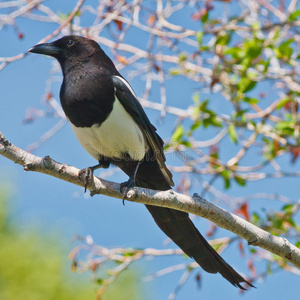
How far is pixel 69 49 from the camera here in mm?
4324

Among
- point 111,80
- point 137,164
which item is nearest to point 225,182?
point 137,164

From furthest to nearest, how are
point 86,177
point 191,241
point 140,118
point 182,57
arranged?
point 182,57, point 140,118, point 191,241, point 86,177

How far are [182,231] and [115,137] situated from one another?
2.81ft

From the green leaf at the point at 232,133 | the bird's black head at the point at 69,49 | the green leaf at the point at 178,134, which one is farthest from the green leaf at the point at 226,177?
the bird's black head at the point at 69,49

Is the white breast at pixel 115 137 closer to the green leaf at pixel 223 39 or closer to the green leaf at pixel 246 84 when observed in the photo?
the green leaf at pixel 246 84

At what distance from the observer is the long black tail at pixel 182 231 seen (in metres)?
3.57

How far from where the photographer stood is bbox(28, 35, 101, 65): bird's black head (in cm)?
426

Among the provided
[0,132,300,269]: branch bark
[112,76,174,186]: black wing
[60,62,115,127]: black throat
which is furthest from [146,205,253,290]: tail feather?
[60,62,115,127]: black throat

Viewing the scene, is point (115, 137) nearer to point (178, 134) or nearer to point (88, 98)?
point (88, 98)

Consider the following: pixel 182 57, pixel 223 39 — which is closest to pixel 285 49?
pixel 223 39

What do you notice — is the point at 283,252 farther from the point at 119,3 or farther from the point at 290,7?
the point at 290,7

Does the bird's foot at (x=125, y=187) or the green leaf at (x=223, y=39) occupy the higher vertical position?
the green leaf at (x=223, y=39)

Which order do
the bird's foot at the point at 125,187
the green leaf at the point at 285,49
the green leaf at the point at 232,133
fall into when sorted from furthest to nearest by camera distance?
the green leaf at the point at 232,133 < the green leaf at the point at 285,49 < the bird's foot at the point at 125,187

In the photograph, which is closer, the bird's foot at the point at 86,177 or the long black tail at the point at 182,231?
the bird's foot at the point at 86,177
